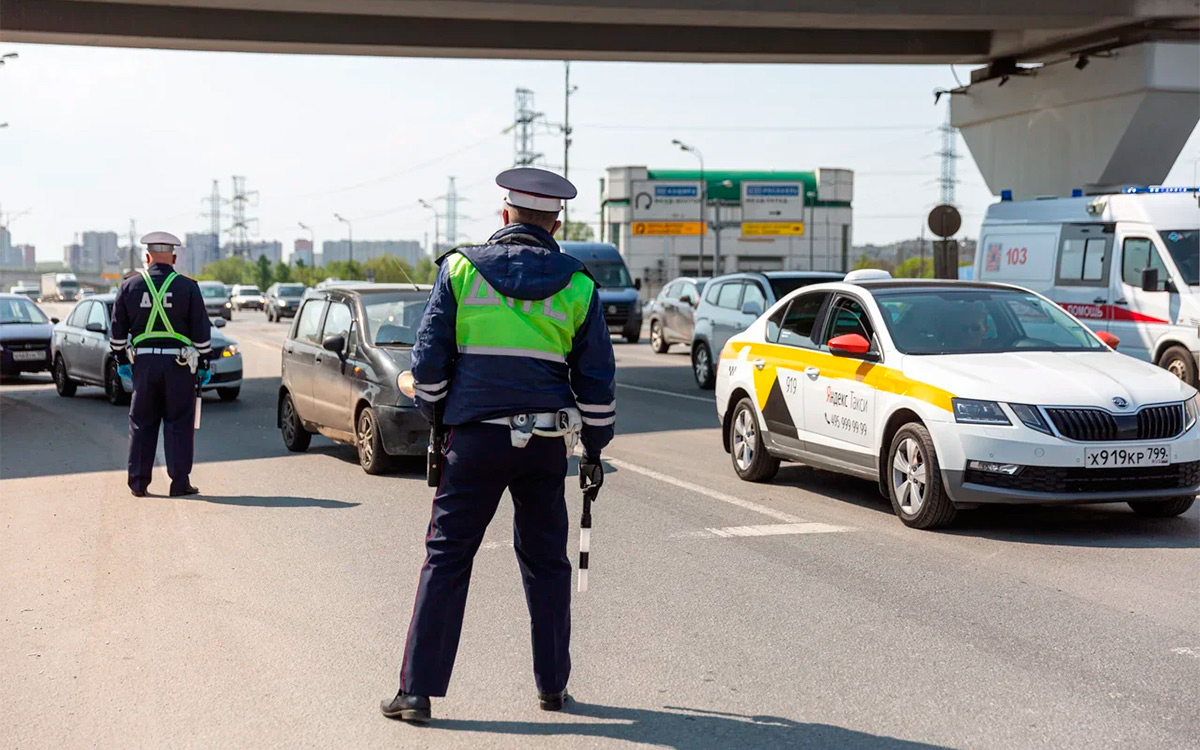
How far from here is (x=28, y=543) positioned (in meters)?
8.77

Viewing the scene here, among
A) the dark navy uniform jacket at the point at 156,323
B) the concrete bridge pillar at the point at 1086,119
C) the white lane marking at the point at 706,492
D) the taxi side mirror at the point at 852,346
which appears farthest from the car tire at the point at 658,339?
the taxi side mirror at the point at 852,346

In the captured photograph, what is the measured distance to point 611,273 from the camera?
116 feet

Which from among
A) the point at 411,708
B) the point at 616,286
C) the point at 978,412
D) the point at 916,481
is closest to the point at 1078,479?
the point at 978,412

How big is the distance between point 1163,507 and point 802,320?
9.75 feet

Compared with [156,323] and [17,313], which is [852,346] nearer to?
[156,323]

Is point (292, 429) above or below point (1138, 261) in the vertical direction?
below

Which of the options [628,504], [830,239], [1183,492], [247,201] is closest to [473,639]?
[628,504]

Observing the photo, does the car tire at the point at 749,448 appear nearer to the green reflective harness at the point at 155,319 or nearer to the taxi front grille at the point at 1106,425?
the taxi front grille at the point at 1106,425

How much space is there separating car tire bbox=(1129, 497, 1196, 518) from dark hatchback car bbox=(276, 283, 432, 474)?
17.4 feet

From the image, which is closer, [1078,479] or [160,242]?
[1078,479]

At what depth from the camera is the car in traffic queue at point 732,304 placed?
19.9 meters

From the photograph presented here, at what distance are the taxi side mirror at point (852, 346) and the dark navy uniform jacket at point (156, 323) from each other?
15.0ft

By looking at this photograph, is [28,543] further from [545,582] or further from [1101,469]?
[1101,469]

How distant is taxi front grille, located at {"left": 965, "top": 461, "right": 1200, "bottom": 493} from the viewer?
8352 millimetres
